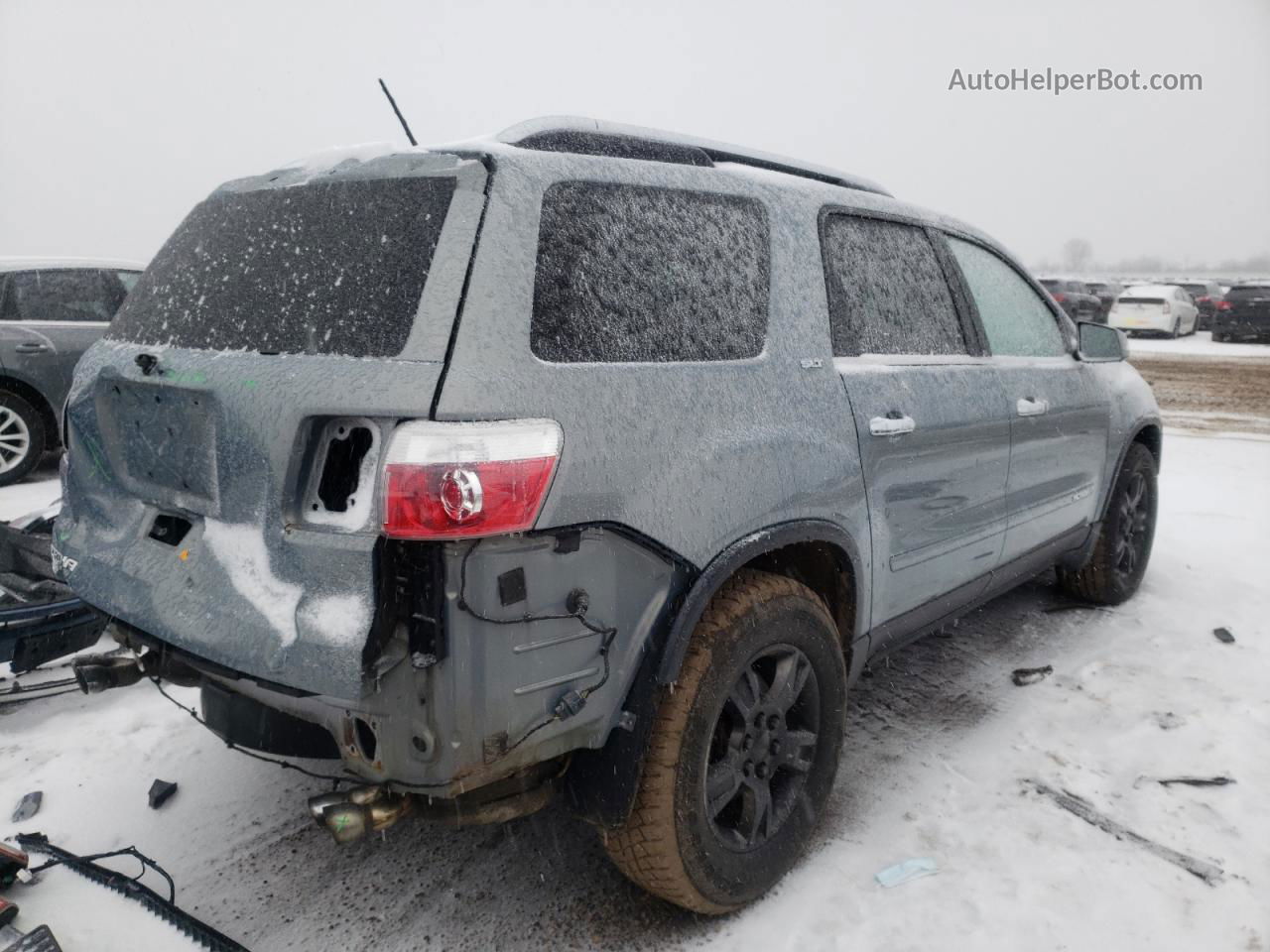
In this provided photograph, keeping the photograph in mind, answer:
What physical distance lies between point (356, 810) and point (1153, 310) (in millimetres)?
24879

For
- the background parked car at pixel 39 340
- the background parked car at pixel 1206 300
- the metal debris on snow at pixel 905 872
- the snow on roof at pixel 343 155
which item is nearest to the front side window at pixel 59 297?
the background parked car at pixel 39 340

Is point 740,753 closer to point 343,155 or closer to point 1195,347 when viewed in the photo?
point 343,155

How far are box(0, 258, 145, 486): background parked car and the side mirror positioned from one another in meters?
6.63

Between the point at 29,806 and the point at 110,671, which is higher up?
the point at 110,671

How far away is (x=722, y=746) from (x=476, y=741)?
79cm

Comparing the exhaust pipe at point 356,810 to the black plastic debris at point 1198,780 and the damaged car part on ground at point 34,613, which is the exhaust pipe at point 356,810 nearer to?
the damaged car part on ground at point 34,613

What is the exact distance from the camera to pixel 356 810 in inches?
72.1

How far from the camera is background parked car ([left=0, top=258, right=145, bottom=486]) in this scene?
22.1ft

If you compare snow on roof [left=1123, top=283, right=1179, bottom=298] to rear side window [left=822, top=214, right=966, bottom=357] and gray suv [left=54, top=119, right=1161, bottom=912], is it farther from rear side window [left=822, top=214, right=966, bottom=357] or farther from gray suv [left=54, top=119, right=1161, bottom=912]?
gray suv [left=54, top=119, right=1161, bottom=912]

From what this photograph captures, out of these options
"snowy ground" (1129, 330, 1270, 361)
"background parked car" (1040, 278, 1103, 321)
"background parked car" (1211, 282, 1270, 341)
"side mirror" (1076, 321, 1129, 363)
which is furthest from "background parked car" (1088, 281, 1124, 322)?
"side mirror" (1076, 321, 1129, 363)

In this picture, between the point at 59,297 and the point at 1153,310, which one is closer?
the point at 59,297

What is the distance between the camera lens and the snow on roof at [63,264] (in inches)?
274

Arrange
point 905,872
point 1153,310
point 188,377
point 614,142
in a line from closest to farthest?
1. point 188,377
2. point 614,142
3. point 905,872
4. point 1153,310

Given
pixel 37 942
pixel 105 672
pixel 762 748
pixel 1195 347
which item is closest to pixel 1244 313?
pixel 1195 347
